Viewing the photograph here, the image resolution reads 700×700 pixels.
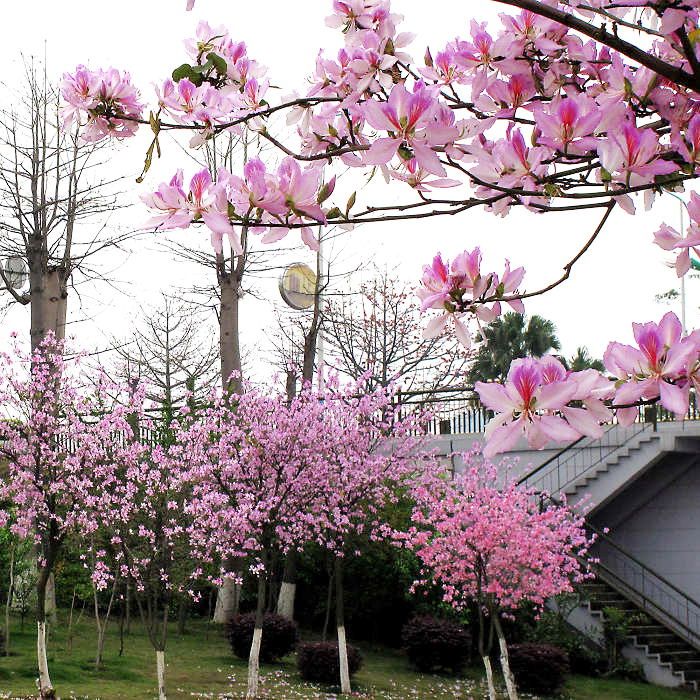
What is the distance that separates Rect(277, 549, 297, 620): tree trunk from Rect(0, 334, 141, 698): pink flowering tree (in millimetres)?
6793

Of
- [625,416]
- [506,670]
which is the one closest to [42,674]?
[506,670]

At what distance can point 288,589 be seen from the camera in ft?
58.8

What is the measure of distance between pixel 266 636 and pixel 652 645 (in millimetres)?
6534

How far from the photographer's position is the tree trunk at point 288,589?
17.8m

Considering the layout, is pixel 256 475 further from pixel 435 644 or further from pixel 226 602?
pixel 226 602

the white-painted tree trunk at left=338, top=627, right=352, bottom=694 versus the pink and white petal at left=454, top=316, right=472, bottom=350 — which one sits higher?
the pink and white petal at left=454, top=316, right=472, bottom=350

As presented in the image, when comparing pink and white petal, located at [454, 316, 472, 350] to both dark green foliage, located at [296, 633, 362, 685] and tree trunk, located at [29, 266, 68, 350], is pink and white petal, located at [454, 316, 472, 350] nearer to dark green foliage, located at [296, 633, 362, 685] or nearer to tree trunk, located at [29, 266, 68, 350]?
dark green foliage, located at [296, 633, 362, 685]

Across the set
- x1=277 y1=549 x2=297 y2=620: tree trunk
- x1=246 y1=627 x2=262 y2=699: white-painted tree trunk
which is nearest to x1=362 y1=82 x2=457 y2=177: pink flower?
x1=246 y1=627 x2=262 y2=699: white-painted tree trunk

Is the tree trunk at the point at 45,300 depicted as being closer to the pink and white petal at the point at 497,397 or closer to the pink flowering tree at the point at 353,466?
the pink flowering tree at the point at 353,466

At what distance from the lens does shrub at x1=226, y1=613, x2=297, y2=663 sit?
50.0 ft

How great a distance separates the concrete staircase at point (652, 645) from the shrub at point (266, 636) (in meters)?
5.34

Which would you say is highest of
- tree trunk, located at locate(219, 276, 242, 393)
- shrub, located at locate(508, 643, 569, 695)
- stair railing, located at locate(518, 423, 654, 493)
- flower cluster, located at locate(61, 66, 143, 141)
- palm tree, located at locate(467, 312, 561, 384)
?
palm tree, located at locate(467, 312, 561, 384)

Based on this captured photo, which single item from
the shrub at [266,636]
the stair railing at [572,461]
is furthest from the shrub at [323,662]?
the stair railing at [572,461]

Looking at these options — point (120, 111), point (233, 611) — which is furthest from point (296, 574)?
point (120, 111)
